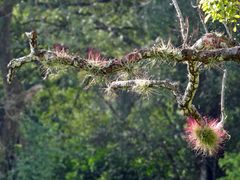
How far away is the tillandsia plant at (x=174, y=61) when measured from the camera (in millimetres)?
6320

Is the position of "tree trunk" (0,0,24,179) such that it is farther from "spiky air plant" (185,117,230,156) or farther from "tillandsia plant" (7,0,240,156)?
Answer: "spiky air plant" (185,117,230,156)

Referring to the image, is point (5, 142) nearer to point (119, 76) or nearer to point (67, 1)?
point (67, 1)

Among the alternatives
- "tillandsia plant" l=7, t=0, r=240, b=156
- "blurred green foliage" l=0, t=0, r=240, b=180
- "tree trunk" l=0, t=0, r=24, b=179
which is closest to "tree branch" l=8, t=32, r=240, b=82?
"tillandsia plant" l=7, t=0, r=240, b=156

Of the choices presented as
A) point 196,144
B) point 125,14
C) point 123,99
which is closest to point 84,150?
point 123,99

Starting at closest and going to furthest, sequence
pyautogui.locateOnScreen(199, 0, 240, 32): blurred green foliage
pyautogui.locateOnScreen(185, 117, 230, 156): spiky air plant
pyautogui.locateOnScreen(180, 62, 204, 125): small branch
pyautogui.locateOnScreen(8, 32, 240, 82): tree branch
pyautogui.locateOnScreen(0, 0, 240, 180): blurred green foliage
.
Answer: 1. pyautogui.locateOnScreen(8, 32, 240, 82): tree branch
2. pyautogui.locateOnScreen(180, 62, 204, 125): small branch
3. pyautogui.locateOnScreen(185, 117, 230, 156): spiky air plant
4. pyautogui.locateOnScreen(199, 0, 240, 32): blurred green foliage
5. pyautogui.locateOnScreen(0, 0, 240, 180): blurred green foliage

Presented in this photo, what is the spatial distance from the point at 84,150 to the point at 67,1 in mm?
2791

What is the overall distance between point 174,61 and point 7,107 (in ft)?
30.3

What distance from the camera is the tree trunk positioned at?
15.3 meters

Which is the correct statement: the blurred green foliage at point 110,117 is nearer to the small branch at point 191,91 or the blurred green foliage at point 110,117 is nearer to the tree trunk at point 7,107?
the tree trunk at point 7,107

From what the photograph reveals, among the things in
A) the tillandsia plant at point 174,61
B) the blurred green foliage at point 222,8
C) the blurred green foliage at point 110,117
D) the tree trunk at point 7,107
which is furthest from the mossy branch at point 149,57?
the tree trunk at point 7,107

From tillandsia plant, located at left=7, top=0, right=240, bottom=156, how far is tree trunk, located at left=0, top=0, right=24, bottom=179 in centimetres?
860

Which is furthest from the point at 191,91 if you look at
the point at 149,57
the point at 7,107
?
the point at 7,107

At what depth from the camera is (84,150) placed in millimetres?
16562

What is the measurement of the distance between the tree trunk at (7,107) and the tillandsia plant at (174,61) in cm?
860
